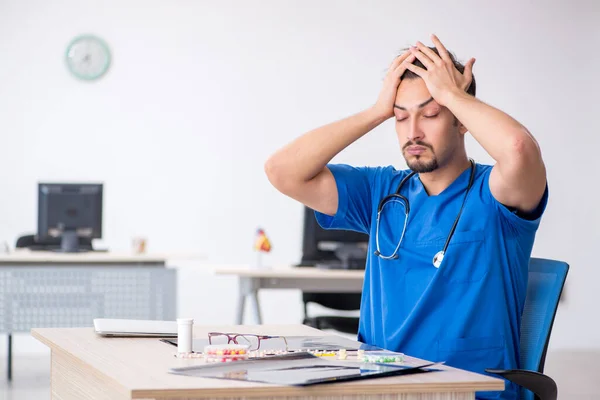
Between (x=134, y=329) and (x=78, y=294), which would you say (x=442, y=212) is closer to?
(x=134, y=329)

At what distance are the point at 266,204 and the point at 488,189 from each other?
201 inches

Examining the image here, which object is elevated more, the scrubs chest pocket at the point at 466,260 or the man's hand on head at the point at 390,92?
the man's hand on head at the point at 390,92

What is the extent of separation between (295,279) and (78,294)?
1270 millimetres

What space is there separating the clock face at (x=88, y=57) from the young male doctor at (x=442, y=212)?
15.8 feet

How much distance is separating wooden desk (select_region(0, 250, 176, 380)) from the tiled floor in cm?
37

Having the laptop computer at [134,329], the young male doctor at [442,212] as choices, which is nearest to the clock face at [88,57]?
the young male doctor at [442,212]

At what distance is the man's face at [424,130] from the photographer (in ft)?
6.61

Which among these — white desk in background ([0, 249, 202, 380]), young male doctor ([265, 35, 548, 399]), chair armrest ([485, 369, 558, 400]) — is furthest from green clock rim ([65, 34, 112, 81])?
chair armrest ([485, 369, 558, 400])

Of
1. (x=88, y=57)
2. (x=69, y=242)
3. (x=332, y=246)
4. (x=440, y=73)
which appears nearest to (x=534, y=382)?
(x=440, y=73)

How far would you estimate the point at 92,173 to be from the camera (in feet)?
22.1

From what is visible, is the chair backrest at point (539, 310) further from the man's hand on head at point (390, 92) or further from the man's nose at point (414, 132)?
the man's hand on head at point (390, 92)

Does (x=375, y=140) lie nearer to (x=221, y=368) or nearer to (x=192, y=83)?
(x=192, y=83)

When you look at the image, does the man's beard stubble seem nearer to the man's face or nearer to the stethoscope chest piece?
the man's face

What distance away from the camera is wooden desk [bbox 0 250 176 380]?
4.85 m
